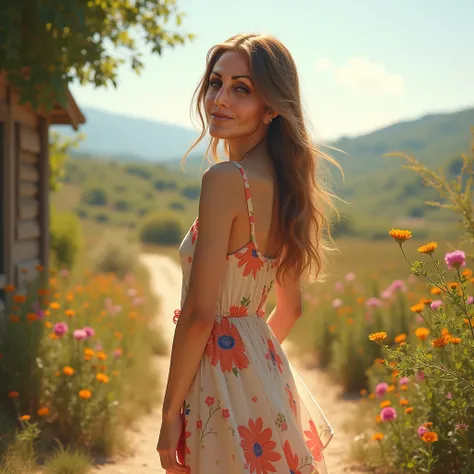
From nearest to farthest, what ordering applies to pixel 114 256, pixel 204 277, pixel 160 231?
pixel 204 277 < pixel 114 256 < pixel 160 231

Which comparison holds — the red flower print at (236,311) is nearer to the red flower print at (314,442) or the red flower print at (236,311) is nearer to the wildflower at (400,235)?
the red flower print at (314,442)

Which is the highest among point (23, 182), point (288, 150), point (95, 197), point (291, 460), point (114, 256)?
point (288, 150)

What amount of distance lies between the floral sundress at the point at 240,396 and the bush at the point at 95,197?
363ft

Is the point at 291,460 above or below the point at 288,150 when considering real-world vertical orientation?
below

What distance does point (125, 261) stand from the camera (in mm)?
18000

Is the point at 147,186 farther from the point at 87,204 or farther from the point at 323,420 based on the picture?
the point at 323,420

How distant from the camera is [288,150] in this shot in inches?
85.7

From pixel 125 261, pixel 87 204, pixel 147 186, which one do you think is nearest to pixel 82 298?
pixel 125 261

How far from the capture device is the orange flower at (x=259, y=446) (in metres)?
1.92

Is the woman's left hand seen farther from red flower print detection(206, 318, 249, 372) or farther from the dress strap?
the dress strap

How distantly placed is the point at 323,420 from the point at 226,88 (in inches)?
48.5

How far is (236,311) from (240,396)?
10.9 inches

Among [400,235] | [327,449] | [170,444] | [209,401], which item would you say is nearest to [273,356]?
[209,401]

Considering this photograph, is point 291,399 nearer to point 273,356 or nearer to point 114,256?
point 273,356
